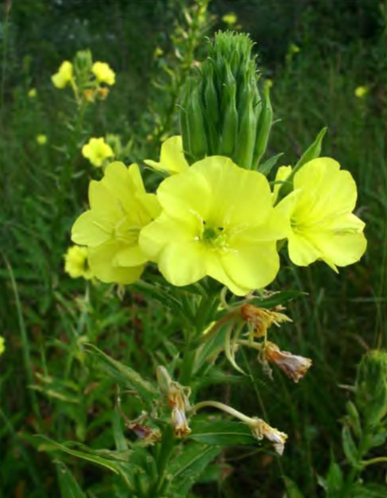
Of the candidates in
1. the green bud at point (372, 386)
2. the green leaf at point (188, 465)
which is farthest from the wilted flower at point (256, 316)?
the green bud at point (372, 386)

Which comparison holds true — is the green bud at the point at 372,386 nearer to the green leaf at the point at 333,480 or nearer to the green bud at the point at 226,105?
the green leaf at the point at 333,480

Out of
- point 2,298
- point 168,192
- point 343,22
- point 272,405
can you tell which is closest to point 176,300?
point 168,192

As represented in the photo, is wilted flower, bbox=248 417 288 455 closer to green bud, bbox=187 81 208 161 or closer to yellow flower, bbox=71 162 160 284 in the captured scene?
yellow flower, bbox=71 162 160 284

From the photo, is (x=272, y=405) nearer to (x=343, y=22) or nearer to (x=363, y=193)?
(x=363, y=193)

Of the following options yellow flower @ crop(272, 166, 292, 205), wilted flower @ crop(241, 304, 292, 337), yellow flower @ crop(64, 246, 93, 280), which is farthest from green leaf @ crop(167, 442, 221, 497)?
yellow flower @ crop(64, 246, 93, 280)

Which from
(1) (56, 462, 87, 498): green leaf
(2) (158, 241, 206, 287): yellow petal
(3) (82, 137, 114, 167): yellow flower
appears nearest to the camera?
(2) (158, 241, 206, 287): yellow petal

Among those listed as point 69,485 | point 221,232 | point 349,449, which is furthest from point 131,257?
point 349,449

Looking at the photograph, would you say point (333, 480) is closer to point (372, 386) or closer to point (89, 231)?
point (372, 386)
